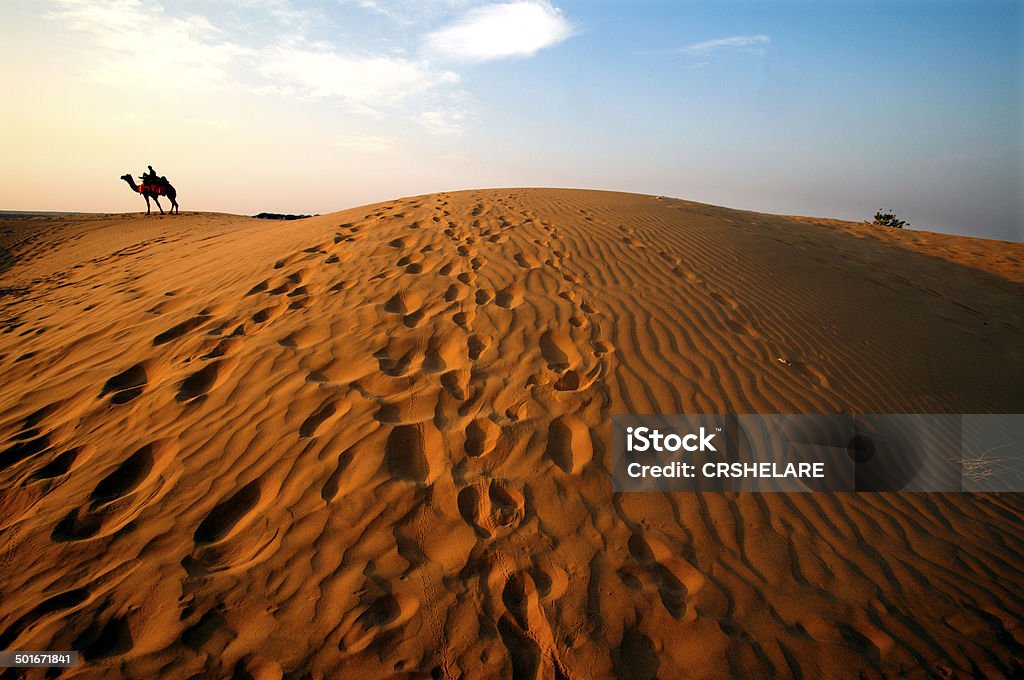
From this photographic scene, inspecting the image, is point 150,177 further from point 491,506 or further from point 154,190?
point 491,506

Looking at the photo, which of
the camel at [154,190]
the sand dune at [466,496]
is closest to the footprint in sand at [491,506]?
the sand dune at [466,496]

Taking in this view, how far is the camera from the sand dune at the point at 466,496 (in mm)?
2133

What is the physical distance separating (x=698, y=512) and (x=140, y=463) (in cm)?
373

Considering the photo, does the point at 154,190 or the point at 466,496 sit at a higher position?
the point at 154,190

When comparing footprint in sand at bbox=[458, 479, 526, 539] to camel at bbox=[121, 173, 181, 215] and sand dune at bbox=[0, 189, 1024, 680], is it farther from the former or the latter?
camel at bbox=[121, 173, 181, 215]

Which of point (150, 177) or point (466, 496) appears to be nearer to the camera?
point (466, 496)

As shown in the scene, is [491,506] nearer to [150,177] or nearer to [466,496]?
[466,496]

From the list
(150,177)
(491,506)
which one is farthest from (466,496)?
(150,177)

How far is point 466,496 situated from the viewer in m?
2.76

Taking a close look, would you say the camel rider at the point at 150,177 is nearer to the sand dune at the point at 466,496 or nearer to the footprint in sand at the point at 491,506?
the sand dune at the point at 466,496

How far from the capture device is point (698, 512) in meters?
2.79

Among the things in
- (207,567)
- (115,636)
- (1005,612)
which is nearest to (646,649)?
(1005,612)

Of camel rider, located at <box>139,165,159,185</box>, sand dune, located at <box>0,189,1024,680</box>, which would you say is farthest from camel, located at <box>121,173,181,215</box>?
sand dune, located at <box>0,189,1024,680</box>

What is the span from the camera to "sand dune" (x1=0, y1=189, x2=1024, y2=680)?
7.00ft
